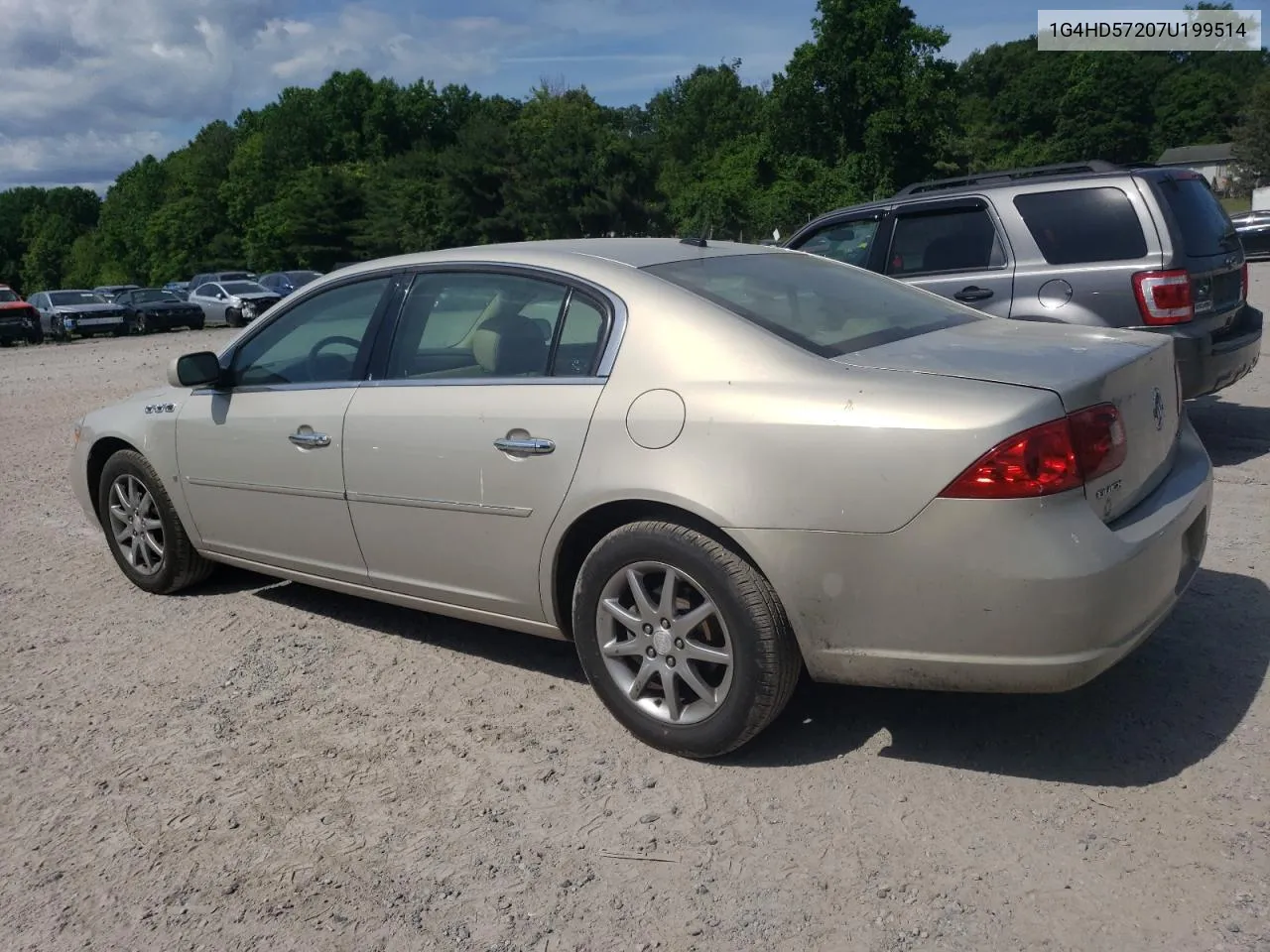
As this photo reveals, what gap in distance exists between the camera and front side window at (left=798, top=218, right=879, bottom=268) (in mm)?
8219

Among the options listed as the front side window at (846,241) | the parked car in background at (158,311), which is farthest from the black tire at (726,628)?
the parked car in background at (158,311)

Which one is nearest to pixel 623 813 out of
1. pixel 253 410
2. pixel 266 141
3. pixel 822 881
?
pixel 822 881

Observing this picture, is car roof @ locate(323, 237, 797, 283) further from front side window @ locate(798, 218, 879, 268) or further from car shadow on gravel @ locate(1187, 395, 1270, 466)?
car shadow on gravel @ locate(1187, 395, 1270, 466)

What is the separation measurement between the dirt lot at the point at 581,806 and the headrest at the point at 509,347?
1212 millimetres

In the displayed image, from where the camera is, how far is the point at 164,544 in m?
5.41

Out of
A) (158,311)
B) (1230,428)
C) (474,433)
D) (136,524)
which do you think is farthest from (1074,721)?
(158,311)

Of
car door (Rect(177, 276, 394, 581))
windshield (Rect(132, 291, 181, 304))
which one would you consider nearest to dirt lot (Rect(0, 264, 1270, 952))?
car door (Rect(177, 276, 394, 581))

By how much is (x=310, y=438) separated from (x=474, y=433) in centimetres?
94

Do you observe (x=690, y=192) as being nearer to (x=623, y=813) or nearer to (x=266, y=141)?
(x=266, y=141)

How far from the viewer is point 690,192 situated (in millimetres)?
71312

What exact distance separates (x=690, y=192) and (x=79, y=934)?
7122cm

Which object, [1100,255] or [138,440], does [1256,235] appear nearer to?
[1100,255]

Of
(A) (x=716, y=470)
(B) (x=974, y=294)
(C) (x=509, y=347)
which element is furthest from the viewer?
(B) (x=974, y=294)

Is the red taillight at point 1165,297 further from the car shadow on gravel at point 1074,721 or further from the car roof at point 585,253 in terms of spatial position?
the car roof at point 585,253
